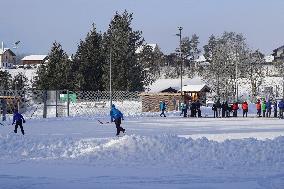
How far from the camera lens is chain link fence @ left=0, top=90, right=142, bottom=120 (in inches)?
1449

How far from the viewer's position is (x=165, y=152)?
1488 centimetres

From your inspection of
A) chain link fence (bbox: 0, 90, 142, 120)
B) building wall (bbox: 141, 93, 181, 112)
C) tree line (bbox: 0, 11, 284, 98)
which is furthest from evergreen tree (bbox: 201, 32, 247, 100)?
chain link fence (bbox: 0, 90, 142, 120)

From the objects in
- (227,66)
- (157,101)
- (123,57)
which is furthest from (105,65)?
(227,66)

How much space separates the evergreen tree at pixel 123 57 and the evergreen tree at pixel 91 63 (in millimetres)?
1003

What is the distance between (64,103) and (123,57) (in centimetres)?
1576

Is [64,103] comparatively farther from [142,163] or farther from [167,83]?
[167,83]

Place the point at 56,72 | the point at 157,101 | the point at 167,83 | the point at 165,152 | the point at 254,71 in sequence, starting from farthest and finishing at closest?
1. the point at 167,83
2. the point at 254,71
3. the point at 56,72
4. the point at 157,101
5. the point at 165,152

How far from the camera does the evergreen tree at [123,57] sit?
5572cm

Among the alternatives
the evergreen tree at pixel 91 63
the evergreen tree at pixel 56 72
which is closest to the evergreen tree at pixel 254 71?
the evergreen tree at pixel 91 63

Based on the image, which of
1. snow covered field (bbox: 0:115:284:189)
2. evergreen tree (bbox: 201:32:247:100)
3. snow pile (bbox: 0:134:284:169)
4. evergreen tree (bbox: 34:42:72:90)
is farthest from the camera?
evergreen tree (bbox: 201:32:247:100)

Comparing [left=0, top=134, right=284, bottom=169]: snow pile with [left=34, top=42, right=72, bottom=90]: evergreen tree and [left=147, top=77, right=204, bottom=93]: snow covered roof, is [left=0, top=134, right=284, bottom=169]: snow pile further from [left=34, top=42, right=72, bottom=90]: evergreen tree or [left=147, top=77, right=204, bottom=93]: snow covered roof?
[left=147, top=77, right=204, bottom=93]: snow covered roof

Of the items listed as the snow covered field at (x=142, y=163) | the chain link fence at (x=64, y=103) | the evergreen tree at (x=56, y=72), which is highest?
the evergreen tree at (x=56, y=72)

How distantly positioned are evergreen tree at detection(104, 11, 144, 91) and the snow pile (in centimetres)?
3863

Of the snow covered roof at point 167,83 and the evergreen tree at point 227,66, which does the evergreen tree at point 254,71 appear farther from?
the snow covered roof at point 167,83
